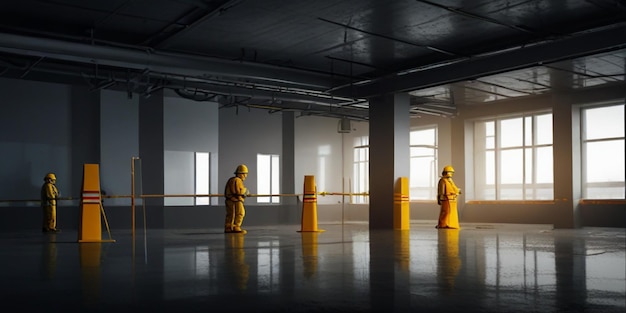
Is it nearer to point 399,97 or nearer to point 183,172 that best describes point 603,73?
point 399,97

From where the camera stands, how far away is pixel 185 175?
25.6m

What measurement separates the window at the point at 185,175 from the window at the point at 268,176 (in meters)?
3.47

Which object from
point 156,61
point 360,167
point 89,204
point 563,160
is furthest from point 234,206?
point 360,167

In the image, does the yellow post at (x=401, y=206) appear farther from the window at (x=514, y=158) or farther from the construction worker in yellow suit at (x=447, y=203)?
the window at (x=514, y=158)

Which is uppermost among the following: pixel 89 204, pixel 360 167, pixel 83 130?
pixel 83 130

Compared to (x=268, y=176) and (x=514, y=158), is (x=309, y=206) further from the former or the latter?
(x=514, y=158)

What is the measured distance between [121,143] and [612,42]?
17.0m

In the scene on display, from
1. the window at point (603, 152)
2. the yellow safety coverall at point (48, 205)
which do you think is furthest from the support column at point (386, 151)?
the yellow safety coverall at point (48, 205)

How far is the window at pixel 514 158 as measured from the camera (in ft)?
90.0

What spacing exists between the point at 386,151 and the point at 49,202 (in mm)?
11781

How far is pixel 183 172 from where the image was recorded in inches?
1007

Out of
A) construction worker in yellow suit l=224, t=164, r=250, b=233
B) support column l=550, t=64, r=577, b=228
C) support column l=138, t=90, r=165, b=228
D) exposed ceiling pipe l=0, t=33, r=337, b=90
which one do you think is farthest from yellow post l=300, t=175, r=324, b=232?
support column l=550, t=64, r=577, b=228

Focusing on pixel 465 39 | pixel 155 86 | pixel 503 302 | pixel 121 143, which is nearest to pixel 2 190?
pixel 121 143

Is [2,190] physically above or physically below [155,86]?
below
